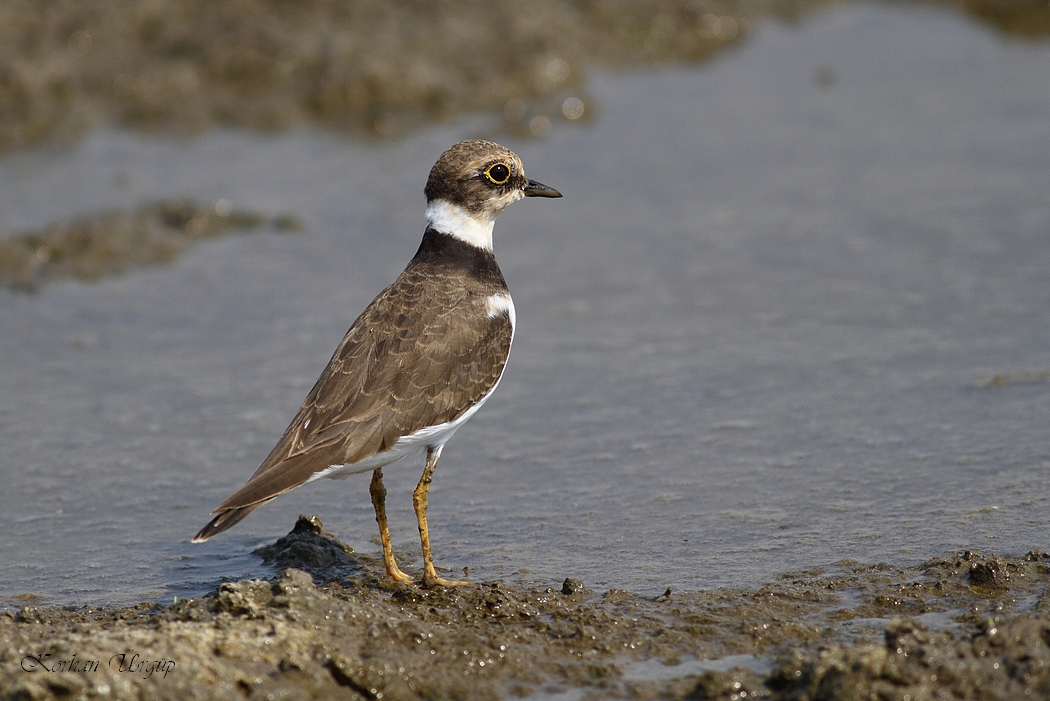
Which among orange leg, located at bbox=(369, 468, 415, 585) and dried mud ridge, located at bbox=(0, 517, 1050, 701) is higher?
orange leg, located at bbox=(369, 468, 415, 585)

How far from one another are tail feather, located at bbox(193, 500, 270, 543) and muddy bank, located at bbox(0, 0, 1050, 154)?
7.39 meters

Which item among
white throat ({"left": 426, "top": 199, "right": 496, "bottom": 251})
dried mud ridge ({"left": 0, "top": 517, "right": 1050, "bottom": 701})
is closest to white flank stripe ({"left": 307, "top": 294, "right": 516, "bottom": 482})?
dried mud ridge ({"left": 0, "top": 517, "right": 1050, "bottom": 701})

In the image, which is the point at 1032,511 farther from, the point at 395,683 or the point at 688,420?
the point at 395,683

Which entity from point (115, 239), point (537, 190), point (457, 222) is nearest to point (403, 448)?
point (457, 222)

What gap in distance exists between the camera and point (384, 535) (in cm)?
625

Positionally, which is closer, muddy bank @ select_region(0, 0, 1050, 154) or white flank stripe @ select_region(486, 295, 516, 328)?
white flank stripe @ select_region(486, 295, 516, 328)

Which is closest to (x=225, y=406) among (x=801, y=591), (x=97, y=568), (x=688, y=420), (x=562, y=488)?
(x=97, y=568)

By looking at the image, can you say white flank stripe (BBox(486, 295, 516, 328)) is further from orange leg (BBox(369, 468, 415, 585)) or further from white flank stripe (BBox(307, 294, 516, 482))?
orange leg (BBox(369, 468, 415, 585))

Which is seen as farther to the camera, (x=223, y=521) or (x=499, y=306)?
(x=499, y=306)

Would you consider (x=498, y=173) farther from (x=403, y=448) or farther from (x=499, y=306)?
(x=403, y=448)

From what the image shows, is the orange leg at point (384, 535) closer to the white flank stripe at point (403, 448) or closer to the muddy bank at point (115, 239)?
the white flank stripe at point (403, 448)

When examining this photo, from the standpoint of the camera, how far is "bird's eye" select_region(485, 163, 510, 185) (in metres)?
7.24

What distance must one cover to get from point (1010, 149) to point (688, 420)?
215 inches

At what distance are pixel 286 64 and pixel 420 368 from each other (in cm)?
758
